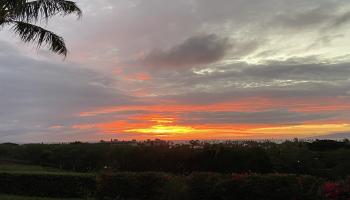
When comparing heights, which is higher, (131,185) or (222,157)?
(222,157)

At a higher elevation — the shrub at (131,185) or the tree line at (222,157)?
the tree line at (222,157)

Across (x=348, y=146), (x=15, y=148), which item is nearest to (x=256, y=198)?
(x=348, y=146)

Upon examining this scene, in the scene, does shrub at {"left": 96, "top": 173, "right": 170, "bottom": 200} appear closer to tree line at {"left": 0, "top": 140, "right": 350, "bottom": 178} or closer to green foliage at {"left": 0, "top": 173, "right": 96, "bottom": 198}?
green foliage at {"left": 0, "top": 173, "right": 96, "bottom": 198}

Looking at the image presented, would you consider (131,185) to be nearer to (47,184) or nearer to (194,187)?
(194,187)

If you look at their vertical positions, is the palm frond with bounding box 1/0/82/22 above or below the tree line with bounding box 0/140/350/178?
above

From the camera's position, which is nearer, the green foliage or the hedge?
the hedge

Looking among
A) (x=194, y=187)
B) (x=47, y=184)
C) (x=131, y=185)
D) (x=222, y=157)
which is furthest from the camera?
(x=222, y=157)

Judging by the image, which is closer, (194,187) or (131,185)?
(194,187)

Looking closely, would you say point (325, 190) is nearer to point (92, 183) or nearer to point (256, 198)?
point (256, 198)

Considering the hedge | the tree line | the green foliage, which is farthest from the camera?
the tree line

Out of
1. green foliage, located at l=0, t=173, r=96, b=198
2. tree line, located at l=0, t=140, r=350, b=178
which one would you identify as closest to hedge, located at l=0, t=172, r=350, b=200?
green foliage, located at l=0, t=173, r=96, b=198

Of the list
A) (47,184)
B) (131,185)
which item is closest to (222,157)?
(131,185)

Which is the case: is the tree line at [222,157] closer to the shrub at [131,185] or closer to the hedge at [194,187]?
the hedge at [194,187]

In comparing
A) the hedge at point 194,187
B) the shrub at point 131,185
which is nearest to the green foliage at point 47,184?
the hedge at point 194,187
